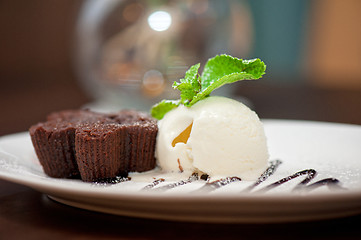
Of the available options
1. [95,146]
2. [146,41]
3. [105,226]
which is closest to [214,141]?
[95,146]

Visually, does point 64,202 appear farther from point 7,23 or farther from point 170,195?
point 7,23

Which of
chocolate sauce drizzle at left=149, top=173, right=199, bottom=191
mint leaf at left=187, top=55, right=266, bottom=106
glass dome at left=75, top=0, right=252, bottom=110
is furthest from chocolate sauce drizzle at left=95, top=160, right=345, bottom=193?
glass dome at left=75, top=0, right=252, bottom=110

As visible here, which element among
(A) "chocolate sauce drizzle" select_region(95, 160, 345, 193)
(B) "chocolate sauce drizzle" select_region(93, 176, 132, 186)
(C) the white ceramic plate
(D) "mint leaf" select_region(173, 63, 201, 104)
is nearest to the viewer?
(C) the white ceramic plate

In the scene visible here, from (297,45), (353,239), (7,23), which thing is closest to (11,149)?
(353,239)

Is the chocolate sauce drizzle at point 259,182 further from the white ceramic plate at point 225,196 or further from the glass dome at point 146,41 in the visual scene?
the glass dome at point 146,41

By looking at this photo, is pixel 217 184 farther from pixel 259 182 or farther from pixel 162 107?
pixel 162 107

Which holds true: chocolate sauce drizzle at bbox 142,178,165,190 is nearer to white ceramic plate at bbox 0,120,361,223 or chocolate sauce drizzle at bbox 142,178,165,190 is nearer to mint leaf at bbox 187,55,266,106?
white ceramic plate at bbox 0,120,361,223
